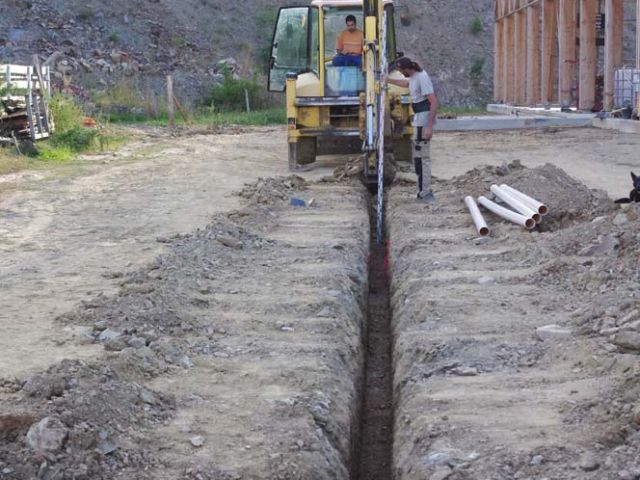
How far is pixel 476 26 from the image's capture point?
155 ft

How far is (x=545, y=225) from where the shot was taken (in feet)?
31.7

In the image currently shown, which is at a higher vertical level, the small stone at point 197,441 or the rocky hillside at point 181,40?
the rocky hillside at point 181,40

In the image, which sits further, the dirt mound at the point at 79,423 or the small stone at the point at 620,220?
the small stone at the point at 620,220

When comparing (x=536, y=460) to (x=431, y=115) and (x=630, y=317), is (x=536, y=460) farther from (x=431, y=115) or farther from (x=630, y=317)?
(x=431, y=115)

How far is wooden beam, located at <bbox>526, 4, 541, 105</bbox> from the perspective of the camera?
28939mm

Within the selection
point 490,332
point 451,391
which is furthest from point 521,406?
point 490,332

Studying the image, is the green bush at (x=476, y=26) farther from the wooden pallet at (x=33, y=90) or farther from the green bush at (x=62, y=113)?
the wooden pallet at (x=33, y=90)

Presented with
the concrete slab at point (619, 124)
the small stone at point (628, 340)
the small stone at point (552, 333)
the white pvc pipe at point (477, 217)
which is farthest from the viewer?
the concrete slab at point (619, 124)

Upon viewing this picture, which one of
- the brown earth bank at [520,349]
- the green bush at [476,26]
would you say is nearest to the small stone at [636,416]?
the brown earth bank at [520,349]

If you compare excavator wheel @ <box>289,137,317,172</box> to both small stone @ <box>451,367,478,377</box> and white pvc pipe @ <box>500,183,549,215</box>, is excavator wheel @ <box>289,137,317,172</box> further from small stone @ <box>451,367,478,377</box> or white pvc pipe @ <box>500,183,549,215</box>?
small stone @ <box>451,367,478,377</box>

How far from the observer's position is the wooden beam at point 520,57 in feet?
102

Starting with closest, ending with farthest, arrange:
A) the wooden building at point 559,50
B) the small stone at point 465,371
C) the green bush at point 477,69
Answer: the small stone at point 465,371
the wooden building at point 559,50
the green bush at point 477,69

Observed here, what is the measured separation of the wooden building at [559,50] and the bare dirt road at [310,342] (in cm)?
1181

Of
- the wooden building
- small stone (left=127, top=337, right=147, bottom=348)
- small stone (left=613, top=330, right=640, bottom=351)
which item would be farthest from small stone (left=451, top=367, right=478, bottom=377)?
the wooden building
